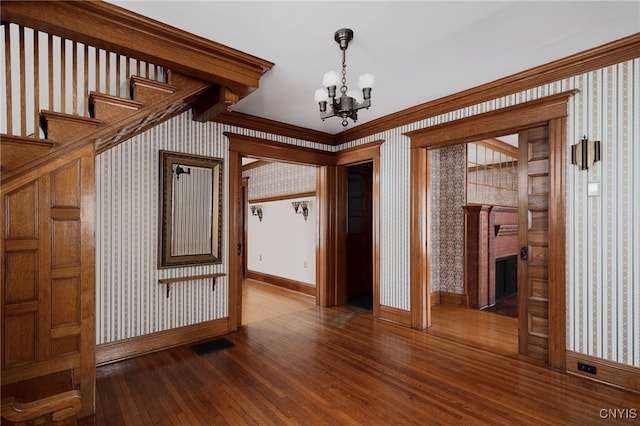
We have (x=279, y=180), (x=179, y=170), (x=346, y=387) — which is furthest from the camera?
(x=279, y=180)

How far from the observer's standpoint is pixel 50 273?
215cm

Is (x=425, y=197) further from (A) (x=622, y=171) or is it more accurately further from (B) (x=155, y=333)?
(B) (x=155, y=333)

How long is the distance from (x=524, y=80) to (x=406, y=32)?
147 cm

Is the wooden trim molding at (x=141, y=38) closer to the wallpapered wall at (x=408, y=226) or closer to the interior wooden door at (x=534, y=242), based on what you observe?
the wallpapered wall at (x=408, y=226)

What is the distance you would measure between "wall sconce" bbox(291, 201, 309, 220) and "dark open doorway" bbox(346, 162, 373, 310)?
2.40 ft

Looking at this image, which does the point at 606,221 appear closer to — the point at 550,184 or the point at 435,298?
the point at 550,184

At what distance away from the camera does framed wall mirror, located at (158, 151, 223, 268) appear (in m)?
3.53

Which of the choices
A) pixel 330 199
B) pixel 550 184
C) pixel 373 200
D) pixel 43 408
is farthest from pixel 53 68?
pixel 550 184

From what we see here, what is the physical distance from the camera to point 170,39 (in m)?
2.46

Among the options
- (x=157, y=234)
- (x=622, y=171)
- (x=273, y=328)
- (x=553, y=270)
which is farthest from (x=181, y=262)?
(x=622, y=171)

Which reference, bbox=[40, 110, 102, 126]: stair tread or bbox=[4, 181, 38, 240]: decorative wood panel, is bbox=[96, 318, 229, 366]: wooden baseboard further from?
bbox=[40, 110, 102, 126]: stair tread

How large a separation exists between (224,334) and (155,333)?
0.76 metres

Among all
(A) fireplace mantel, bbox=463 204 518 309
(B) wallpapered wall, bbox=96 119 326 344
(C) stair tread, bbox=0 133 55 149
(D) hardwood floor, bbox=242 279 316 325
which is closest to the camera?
(C) stair tread, bbox=0 133 55 149

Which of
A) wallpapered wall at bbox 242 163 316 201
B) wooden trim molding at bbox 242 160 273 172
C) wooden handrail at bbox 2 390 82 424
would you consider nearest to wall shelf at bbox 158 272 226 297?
wooden handrail at bbox 2 390 82 424
